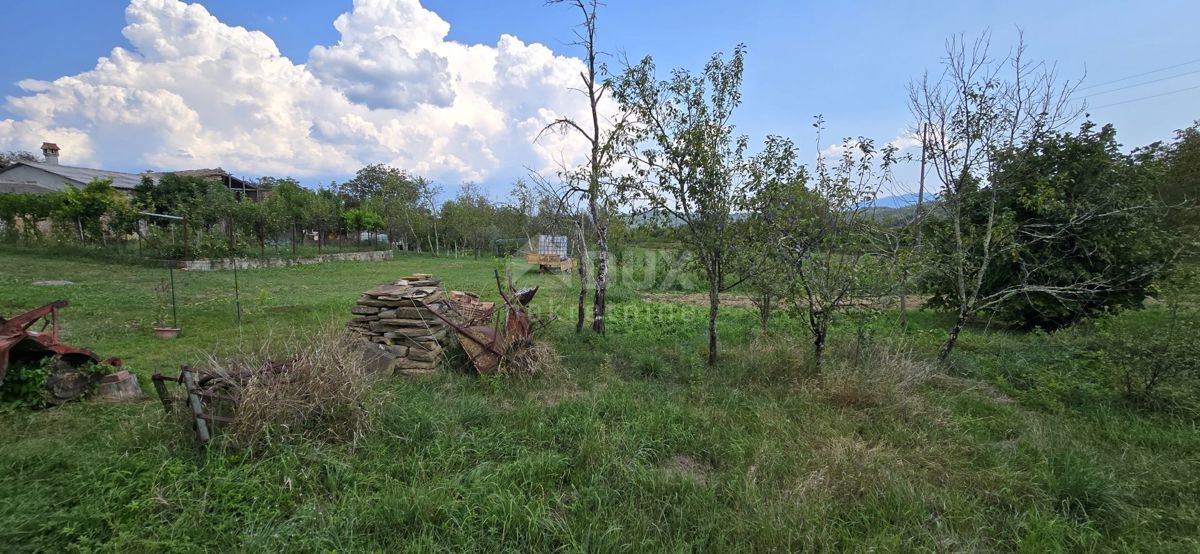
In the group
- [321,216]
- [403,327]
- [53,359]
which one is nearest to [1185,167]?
[403,327]

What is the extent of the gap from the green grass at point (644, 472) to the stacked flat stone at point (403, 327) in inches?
15.7

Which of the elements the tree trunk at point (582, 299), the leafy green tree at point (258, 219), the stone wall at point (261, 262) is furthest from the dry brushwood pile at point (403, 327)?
the leafy green tree at point (258, 219)

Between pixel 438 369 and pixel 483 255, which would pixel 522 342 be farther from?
pixel 483 255

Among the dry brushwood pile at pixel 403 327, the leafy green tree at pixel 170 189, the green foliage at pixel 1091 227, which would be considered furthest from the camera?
the leafy green tree at pixel 170 189

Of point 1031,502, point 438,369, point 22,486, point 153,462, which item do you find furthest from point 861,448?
point 22,486

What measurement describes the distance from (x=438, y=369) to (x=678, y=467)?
112 inches

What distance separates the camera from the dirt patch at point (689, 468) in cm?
292

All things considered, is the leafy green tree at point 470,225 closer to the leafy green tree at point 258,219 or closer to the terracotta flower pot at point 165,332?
the leafy green tree at point 258,219

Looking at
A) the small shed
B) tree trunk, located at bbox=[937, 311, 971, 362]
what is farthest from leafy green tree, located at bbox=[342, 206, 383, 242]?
tree trunk, located at bbox=[937, 311, 971, 362]

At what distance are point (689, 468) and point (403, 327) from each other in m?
3.39

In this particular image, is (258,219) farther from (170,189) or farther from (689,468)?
(689,468)

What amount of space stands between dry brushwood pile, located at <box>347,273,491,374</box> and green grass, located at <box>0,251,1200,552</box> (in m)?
0.38

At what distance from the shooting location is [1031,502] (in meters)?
2.71

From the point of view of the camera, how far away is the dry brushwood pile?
482 cm
